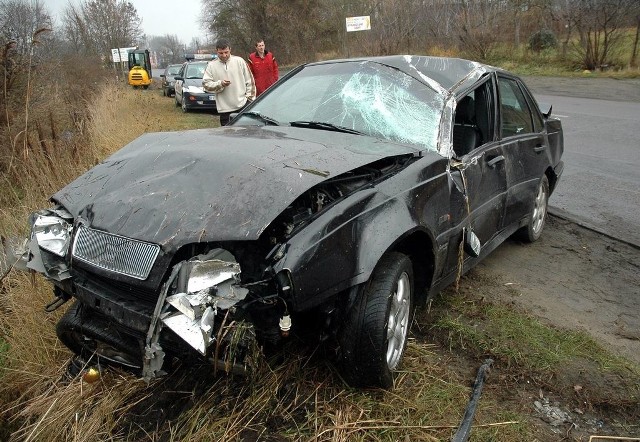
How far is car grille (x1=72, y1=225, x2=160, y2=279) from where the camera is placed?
2.14 metres

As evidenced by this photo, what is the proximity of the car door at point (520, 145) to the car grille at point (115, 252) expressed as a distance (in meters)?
2.69

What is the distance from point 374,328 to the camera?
238 centimetres

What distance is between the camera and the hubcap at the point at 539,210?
4679 millimetres

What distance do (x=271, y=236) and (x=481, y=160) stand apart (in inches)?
70.0

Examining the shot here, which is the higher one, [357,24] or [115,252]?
[357,24]

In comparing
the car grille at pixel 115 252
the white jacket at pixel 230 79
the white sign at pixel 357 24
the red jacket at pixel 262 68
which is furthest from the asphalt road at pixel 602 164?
the white sign at pixel 357 24

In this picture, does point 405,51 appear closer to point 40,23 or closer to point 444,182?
point 40,23

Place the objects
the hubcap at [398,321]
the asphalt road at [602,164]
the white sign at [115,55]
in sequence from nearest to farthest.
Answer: the hubcap at [398,321]
the asphalt road at [602,164]
the white sign at [115,55]

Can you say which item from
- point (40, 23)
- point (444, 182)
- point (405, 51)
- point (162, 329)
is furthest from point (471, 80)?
point (405, 51)

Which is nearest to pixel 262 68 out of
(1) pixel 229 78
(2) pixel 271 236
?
(1) pixel 229 78

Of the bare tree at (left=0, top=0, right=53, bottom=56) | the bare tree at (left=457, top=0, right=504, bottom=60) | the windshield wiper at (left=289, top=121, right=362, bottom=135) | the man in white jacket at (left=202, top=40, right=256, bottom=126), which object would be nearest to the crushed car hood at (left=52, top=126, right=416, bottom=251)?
the windshield wiper at (left=289, top=121, right=362, bottom=135)

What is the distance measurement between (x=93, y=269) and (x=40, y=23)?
23.0 feet

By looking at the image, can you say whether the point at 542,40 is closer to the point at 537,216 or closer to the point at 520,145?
the point at 537,216

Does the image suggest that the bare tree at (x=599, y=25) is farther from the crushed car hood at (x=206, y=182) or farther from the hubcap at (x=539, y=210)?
the crushed car hood at (x=206, y=182)
